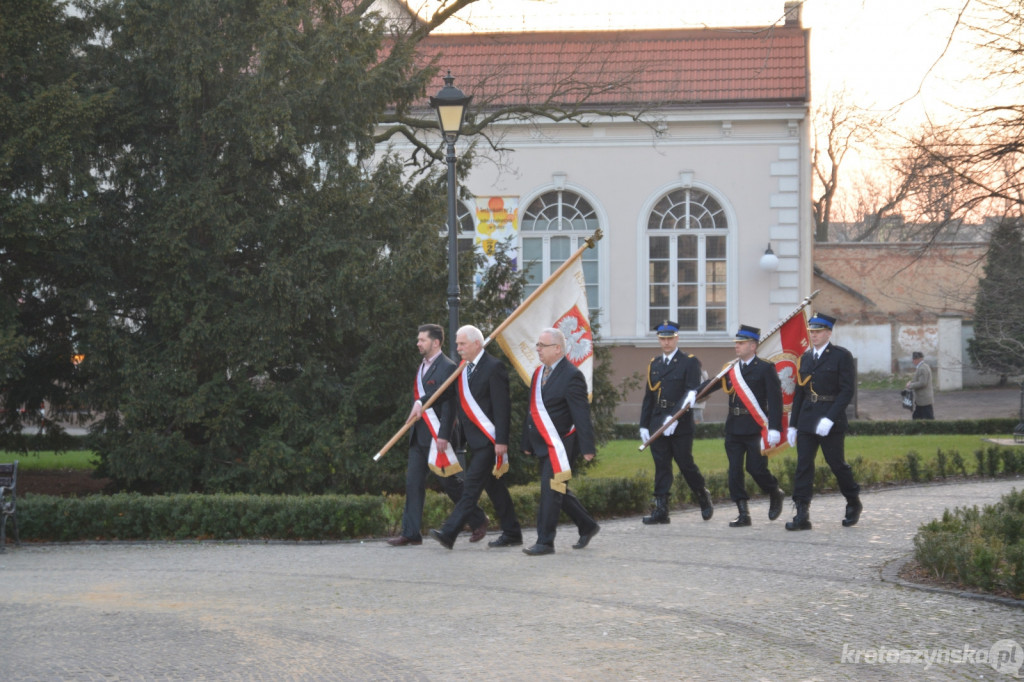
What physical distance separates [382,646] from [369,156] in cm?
968


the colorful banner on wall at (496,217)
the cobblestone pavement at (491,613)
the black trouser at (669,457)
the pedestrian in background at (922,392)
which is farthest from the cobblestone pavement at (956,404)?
the cobblestone pavement at (491,613)

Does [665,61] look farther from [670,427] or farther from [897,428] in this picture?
[670,427]

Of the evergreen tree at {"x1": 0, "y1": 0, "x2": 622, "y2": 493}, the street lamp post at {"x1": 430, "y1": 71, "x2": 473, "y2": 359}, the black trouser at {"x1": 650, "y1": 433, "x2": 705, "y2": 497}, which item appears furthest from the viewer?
the evergreen tree at {"x1": 0, "y1": 0, "x2": 622, "y2": 493}

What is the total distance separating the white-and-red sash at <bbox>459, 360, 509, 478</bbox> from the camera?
33.1 ft

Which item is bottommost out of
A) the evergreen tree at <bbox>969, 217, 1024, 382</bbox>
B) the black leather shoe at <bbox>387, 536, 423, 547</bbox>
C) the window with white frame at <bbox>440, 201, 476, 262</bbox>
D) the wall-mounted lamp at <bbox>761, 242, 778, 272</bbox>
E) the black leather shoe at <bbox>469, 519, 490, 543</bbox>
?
the black leather shoe at <bbox>387, 536, 423, 547</bbox>

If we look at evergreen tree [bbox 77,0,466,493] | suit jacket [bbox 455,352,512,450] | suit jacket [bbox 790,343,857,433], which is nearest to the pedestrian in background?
evergreen tree [bbox 77,0,466,493]

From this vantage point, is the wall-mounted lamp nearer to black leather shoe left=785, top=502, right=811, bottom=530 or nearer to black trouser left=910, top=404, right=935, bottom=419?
black trouser left=910, top=404, right=935, bottom=419

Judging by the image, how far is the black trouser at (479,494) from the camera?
1009 cm

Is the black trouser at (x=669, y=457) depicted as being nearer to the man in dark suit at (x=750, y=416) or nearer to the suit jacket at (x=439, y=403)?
the man in dark suit at (x=750, y=416)

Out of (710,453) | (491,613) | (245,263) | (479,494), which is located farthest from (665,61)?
(491,613)

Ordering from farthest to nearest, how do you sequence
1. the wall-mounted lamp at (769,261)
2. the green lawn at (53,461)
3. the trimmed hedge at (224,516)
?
the wall-mounted lamp at (769,261) < the green lawn at (53,461) < the trimmed hedge at (224,516)

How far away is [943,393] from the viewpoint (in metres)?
36.0

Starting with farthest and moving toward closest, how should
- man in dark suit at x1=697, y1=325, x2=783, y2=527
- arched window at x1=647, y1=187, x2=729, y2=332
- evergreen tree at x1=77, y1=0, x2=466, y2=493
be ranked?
1. arched window at x1=647, y1=187, x2=729, y2=332
2. evergreen tree at x1=77, y1=0, x2=466, y2=493
3. man in dark suit at x1=697, y1=325, x2=783, y2=527

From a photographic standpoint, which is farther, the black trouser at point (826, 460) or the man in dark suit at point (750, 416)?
the man in dark suit at point (750, 416)
